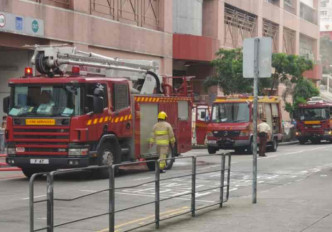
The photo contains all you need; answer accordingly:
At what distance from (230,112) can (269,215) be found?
18575 millimetres

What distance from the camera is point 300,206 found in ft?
37.4

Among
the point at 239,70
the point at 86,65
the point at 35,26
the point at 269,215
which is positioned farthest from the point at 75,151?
the point at 239,70

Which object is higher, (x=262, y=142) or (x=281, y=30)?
(x=281, y=30)

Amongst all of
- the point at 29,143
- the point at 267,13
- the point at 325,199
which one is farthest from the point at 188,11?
the point at 325,199

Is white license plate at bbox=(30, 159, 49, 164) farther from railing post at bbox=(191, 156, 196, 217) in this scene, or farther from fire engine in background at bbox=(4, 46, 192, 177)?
railing post at bbox=(191, 156, 196, 217)

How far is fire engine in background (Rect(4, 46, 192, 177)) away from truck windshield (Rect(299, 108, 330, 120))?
82.5 feet

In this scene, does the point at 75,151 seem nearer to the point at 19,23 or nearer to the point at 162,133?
the point at 162,133

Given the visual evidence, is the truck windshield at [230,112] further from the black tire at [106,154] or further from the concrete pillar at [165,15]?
the black tire at [106,154]

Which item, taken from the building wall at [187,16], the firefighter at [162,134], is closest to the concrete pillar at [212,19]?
the building wall at [187,16]

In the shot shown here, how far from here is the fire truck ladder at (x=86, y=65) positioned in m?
A: 16.5

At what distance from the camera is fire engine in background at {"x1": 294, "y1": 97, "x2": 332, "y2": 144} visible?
133 feet

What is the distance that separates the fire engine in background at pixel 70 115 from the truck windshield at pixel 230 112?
1101 cm

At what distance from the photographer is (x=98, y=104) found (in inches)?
622

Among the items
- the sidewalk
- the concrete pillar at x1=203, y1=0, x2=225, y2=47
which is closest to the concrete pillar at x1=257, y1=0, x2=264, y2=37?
the concrete pillar at x1=203, y1=0, x2=225, y2=47
